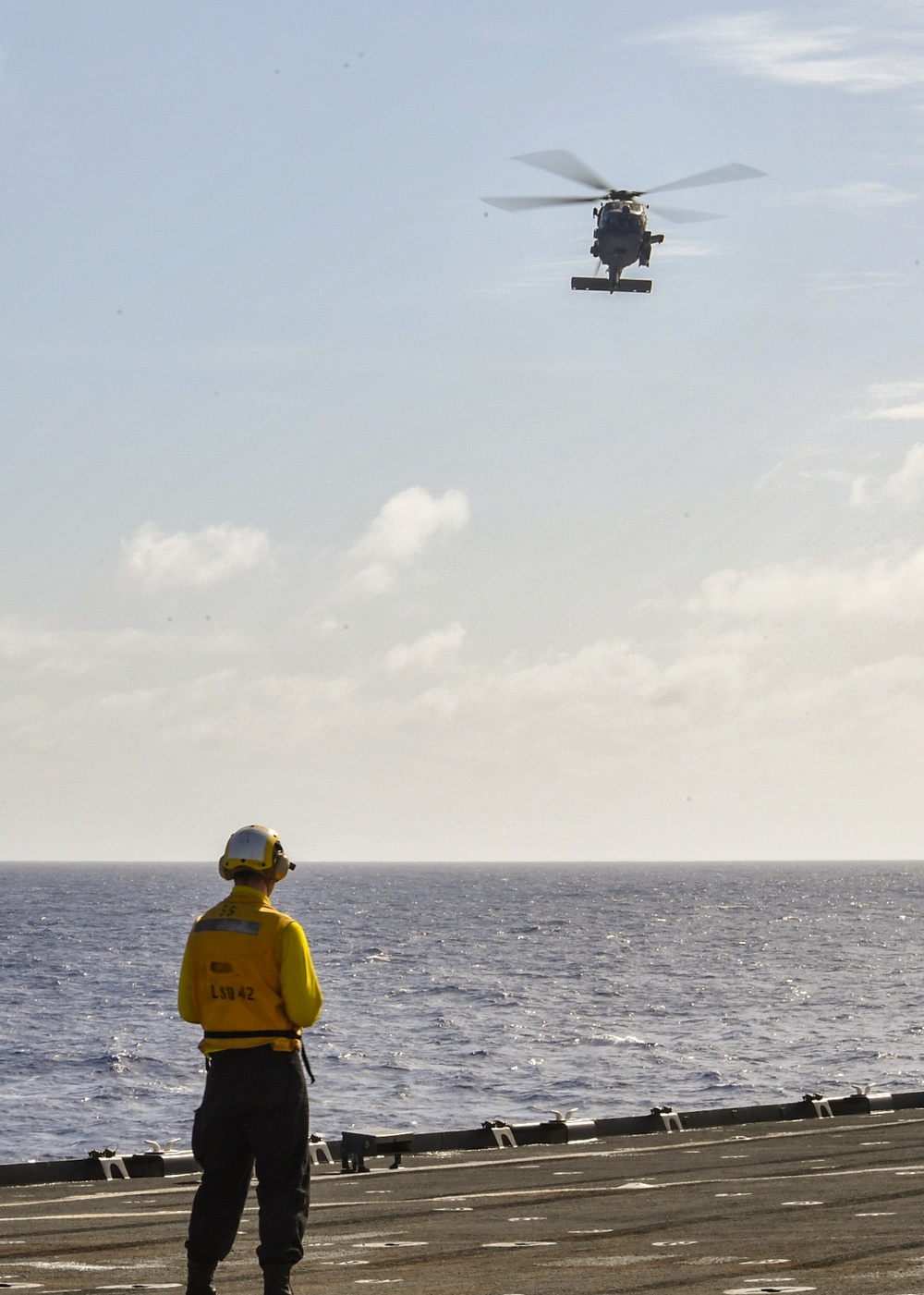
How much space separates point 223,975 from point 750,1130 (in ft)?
49.9

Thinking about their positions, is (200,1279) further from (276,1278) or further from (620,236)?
(620,236)

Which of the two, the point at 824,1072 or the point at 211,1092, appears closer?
the point at 211,1092

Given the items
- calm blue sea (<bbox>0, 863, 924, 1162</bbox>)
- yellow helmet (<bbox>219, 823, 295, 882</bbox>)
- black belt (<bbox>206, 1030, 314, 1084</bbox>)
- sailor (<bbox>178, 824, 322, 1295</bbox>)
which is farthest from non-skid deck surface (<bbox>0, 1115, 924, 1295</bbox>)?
calm blue sea (<bbox>0, 863, 924, 1162</bbox>)

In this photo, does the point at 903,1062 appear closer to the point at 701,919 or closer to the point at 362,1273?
the point at 362,1273

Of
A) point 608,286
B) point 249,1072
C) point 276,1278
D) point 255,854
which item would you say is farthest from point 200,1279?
point 608,286

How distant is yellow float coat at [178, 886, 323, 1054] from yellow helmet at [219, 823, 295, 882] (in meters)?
0.18

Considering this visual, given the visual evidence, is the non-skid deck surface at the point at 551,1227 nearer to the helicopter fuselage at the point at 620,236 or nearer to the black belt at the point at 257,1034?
the black belt at the point at 257,1034

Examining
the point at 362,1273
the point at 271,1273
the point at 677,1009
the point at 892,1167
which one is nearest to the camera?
the point at 271,1273

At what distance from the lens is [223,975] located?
8609 millimetres

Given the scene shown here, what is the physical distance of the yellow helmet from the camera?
8820mm

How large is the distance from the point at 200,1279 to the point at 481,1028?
72.1 meters

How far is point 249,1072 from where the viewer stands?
334 inches

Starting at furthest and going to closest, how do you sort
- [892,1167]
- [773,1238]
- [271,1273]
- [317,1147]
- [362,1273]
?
[317,1147] < [892,1167] < [773,1238] < [362,1273] < [271,1273]

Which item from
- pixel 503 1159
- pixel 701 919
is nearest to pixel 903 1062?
pixel 503 1159
